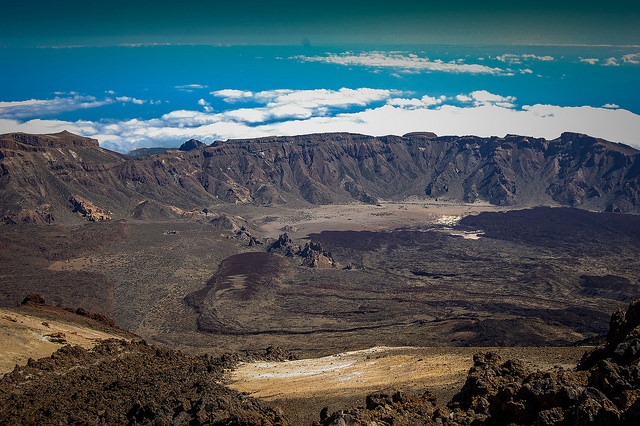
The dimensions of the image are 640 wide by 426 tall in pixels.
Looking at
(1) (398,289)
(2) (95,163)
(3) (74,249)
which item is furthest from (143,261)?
(2) (95,163)

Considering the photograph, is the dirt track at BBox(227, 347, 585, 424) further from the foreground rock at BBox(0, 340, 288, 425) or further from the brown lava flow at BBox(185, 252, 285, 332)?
the brown lava flow at BBox(185, 252, 285, 332)

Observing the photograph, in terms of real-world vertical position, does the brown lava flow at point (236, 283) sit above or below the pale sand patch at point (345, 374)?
below

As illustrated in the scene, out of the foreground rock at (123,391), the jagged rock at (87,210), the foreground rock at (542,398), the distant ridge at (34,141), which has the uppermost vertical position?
the distant ridge at (34,141)

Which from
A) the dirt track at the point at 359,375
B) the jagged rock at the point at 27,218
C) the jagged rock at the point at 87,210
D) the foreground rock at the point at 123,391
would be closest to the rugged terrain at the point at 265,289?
the foreground rock at the point at 123,391

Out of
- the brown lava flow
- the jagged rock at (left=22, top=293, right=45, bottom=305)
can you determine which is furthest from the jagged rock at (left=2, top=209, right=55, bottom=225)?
the jagged rock at (left=22, top=293, right=45, bottom=305)

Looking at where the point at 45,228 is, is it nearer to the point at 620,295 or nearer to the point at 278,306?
the point at 278,306

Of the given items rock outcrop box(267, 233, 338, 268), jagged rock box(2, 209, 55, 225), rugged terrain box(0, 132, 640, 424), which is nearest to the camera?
rugged terrain box(0, 132, 640, 424)

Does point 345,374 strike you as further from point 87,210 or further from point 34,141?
point 34,141

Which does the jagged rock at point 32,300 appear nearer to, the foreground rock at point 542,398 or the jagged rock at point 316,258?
the foreground rock at point 542,398

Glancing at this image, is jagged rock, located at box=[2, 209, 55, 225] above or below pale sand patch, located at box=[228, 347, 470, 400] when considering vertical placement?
below
